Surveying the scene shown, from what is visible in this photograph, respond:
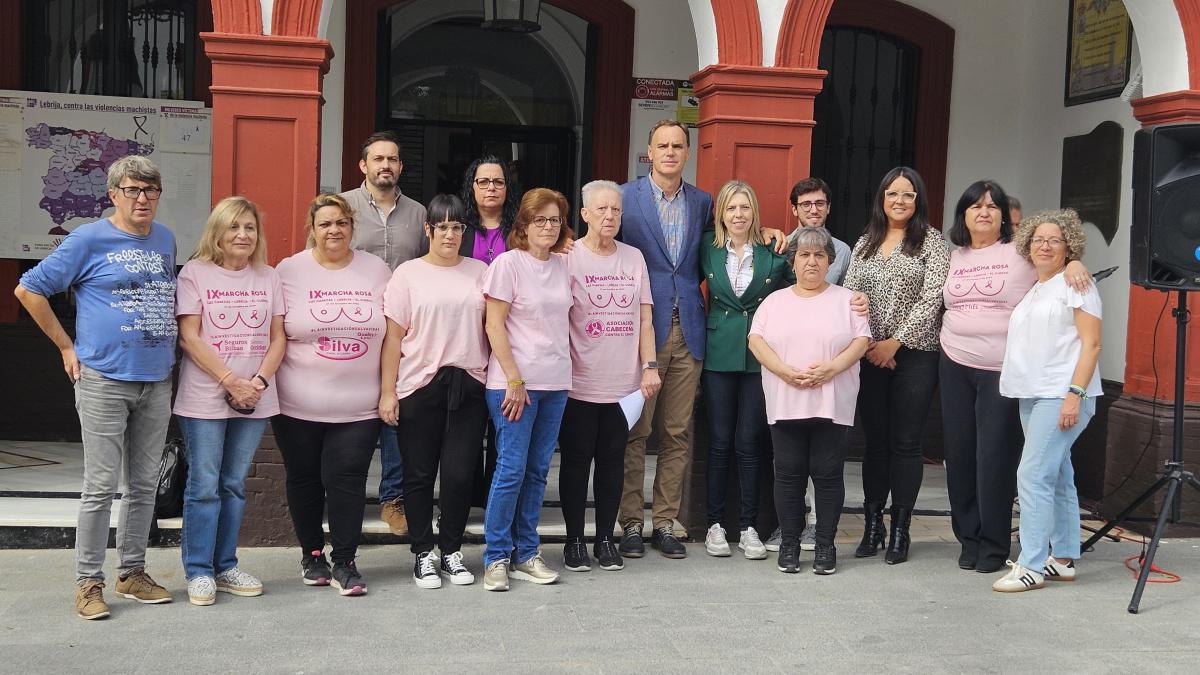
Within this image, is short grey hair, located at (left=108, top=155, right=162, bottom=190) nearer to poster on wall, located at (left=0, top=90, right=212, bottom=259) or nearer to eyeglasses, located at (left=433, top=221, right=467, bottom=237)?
eyeglasses, located at (left=433, top=221, right=467, bottom=237)

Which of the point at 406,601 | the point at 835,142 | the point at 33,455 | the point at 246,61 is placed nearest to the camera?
the point at 406,601

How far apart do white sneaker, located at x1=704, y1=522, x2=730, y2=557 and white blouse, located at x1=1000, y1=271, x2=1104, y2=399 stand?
150 centimetres

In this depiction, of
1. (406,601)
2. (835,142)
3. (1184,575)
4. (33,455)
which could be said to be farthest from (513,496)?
(835,142)

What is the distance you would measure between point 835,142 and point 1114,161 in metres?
1.92

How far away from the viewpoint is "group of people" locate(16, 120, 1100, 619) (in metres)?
4.77

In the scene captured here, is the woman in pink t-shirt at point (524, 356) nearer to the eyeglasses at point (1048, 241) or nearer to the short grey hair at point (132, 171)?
the short grey hair at point (132, 171)

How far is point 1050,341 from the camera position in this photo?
5273 millimetres

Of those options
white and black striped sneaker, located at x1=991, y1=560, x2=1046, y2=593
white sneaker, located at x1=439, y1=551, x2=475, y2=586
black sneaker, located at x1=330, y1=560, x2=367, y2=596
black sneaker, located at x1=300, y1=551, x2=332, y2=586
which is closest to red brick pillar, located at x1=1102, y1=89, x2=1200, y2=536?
white and black striped sneaker, located at x1=991, y1=560, x2=1046, y2=593

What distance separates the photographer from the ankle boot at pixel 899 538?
586 centimetres

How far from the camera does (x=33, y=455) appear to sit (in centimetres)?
757

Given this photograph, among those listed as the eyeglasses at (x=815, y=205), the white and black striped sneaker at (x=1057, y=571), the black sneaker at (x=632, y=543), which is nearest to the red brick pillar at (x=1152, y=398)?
the white and black striped sneaker at (x=1057, y=571)

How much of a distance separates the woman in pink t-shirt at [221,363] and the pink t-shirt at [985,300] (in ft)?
9.67

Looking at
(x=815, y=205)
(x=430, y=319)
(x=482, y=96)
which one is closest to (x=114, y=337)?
(x=430, y=319)

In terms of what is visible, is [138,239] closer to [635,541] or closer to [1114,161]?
[635,541]
